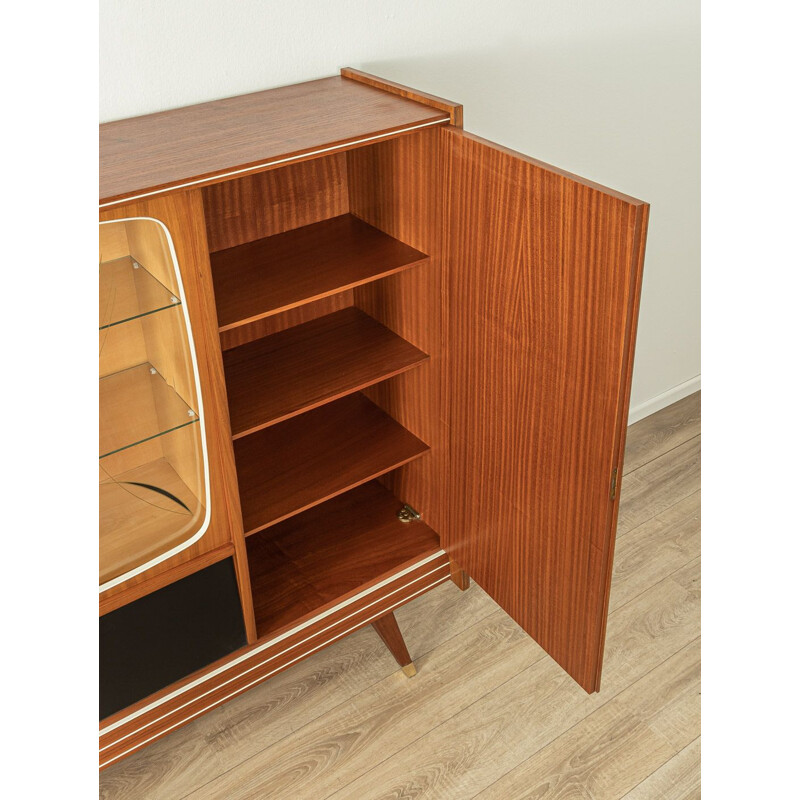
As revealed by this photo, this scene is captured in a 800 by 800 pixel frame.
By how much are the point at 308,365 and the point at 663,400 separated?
5.21ft

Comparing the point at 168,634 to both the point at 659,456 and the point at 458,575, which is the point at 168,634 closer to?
the point at 458,575

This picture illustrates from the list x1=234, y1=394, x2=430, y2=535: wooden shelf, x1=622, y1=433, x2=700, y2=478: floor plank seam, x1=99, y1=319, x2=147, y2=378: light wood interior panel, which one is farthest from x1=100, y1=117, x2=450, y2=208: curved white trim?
x1=622, y1=433, x2=700, y2=478: floor plank seam

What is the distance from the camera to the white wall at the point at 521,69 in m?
1.34

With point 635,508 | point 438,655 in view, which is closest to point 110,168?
point 438,655

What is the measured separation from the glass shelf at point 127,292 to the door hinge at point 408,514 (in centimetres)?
82

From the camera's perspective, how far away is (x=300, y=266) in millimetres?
1426

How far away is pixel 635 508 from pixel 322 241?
129 centimetres

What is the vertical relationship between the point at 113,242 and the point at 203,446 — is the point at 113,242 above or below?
above

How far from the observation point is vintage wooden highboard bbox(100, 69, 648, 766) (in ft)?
3.76

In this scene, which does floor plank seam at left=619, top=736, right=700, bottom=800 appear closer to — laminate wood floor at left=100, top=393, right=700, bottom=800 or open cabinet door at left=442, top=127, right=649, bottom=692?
laminate wood floor at left=100, top=393, right=700, bottom=800

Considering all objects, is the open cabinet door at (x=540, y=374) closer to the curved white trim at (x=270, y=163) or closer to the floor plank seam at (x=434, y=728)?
the curved white trim at (x=270, y=163)

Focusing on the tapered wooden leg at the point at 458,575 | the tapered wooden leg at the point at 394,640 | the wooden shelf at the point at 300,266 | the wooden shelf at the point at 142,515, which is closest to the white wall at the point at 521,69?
the wooden shelf at the point at 300,266

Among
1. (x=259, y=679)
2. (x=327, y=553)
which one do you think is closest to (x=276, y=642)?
(x=259, y=679)
